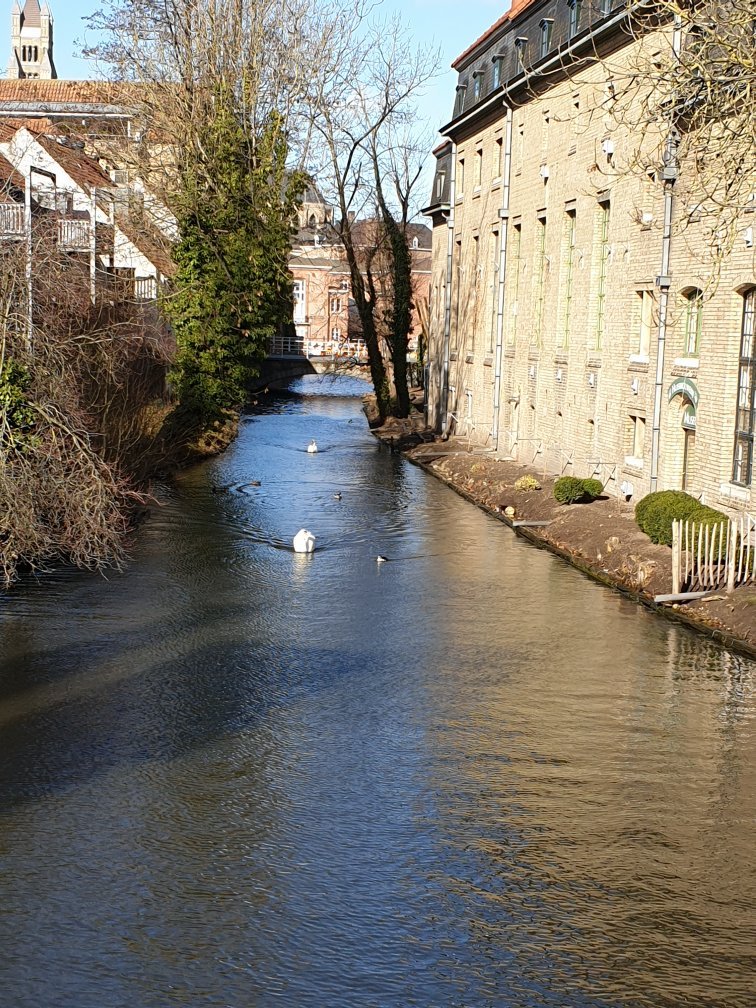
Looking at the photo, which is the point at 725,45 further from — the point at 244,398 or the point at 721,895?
the point at 244,398

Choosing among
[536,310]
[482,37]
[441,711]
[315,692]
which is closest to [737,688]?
[441,711]

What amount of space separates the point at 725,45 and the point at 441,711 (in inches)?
277

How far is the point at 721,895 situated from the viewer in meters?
8.57

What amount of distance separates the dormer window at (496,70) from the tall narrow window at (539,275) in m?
4.91

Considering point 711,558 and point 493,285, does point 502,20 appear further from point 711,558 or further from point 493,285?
point 711,558

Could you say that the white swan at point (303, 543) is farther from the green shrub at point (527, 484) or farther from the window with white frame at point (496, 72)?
the window with white frame at point (496, 72)

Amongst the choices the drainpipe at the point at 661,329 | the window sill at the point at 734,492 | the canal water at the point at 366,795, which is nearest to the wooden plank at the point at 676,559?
the canal water at the point at 366,795

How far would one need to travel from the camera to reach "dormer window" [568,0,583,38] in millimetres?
23859

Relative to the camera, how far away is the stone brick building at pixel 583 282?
17984 millimetres

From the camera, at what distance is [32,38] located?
310 feet

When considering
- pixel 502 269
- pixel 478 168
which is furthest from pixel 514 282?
pixel 478 168

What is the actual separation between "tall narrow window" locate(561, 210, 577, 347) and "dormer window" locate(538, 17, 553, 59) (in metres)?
3.60

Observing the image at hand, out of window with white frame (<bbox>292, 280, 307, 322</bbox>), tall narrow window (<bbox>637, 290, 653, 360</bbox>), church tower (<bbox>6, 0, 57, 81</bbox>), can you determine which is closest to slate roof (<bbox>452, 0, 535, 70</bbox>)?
tall narrow window (<bbox>637, 290, 653, 360</bbox>)

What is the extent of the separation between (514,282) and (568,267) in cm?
513
